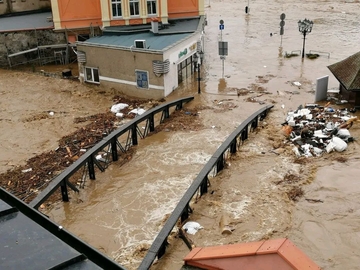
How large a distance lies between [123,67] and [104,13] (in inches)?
238

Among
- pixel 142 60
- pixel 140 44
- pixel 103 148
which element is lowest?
pixel 103 148

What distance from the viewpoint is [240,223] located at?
1152 centimetres

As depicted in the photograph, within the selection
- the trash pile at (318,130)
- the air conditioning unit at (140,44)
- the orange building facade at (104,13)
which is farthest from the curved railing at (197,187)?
the orange building facade at (104,13)

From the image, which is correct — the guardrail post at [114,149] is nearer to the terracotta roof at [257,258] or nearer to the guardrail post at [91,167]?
the guardrail post at [91,167]

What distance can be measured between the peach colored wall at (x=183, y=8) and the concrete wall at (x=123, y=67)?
831 centimetres

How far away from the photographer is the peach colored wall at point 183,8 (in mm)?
29812

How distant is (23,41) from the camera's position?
29688 mm

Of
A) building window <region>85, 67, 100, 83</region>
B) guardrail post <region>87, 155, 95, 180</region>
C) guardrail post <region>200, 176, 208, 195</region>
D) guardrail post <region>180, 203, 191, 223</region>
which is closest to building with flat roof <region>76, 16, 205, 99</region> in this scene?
building window <region>85, 67, 100, 83</region>

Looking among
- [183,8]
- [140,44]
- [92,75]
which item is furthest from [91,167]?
[183,8]

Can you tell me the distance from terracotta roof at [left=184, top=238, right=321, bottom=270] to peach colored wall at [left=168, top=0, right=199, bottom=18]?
81.2ft

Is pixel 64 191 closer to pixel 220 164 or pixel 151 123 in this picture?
pixel 220 164

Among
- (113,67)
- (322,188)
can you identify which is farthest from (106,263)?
(113,67)

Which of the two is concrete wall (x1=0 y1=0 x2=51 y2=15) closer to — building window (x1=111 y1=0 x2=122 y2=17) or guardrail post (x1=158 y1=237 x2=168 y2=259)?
building window (x1=111 y1=0 x2=122 y2=17)

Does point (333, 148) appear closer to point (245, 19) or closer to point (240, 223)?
point (240, 223)
